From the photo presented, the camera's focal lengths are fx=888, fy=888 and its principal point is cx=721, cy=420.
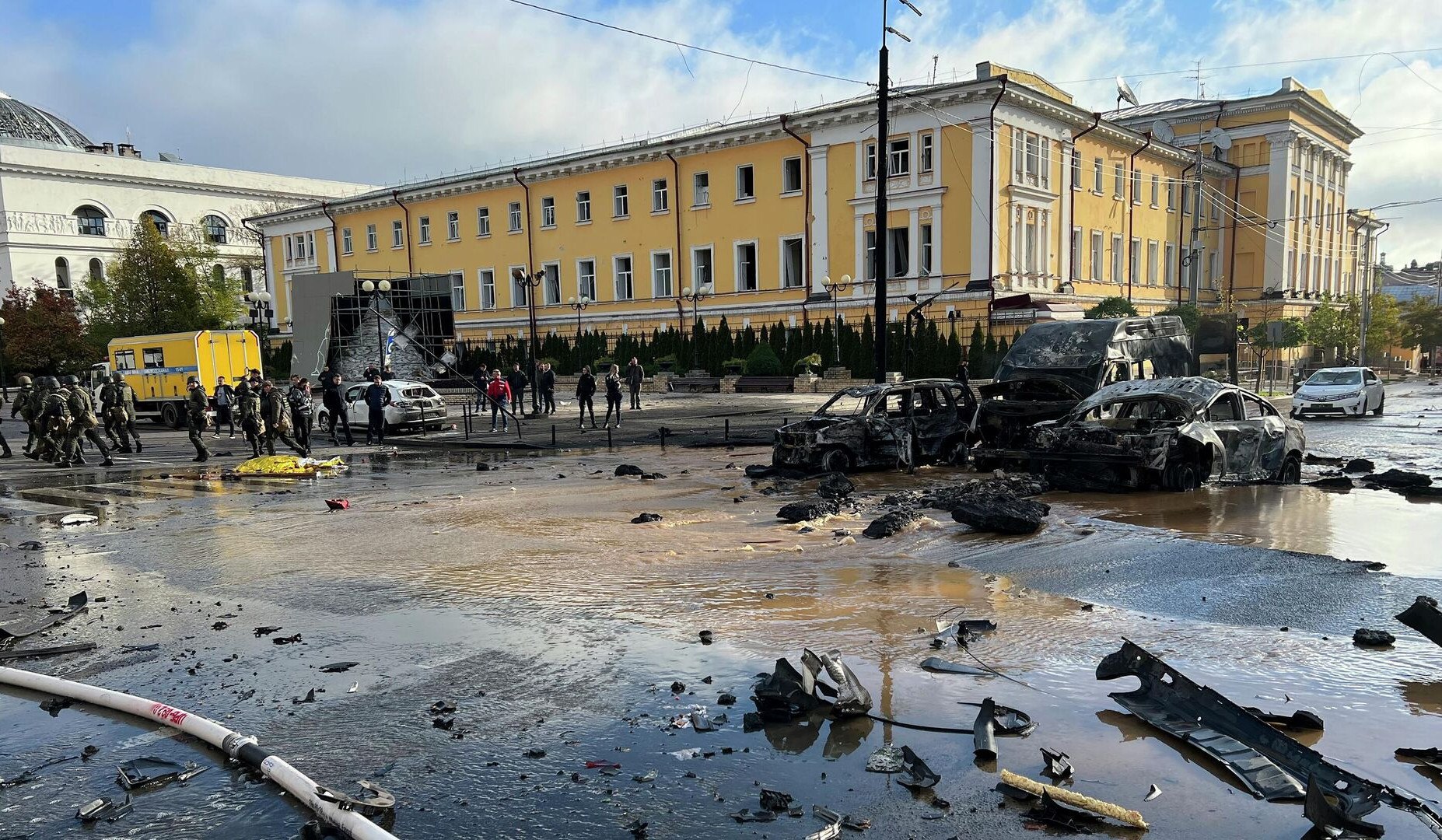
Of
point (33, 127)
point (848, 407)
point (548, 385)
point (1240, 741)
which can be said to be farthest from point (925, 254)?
point (33, 127)

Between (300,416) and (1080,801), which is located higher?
(300,416)

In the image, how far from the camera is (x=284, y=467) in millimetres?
16750

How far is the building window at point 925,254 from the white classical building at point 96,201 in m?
45.6

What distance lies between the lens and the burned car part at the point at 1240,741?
3768mm

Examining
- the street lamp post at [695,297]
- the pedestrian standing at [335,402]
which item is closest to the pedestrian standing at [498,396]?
the pedestrian standing at [335,402]

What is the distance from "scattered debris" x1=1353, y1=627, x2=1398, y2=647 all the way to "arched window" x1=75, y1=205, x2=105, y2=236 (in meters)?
80.4

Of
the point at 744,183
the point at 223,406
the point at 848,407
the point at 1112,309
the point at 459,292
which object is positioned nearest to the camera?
the point at 848,407

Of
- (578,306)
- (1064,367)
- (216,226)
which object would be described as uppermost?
(216,226)

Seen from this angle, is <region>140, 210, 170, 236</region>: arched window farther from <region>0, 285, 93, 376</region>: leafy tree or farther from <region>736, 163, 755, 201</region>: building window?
<region>736, 163, 755, 201</region>: building window

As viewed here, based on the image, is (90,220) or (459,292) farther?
(90,220)

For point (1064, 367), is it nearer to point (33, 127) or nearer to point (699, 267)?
point (699, 267)

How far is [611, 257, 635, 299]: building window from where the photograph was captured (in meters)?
47.9

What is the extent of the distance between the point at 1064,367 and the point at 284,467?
14582mm

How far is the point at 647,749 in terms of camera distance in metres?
4.57
